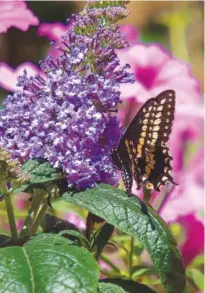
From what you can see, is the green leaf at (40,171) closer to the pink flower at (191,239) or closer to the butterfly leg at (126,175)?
the butterfly leg at (126,175)

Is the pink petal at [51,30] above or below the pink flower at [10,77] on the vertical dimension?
above

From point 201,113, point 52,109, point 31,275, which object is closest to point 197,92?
point 201,113

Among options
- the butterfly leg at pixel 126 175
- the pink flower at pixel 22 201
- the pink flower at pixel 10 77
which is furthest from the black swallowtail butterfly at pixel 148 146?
the pink flower at pixel 22 201

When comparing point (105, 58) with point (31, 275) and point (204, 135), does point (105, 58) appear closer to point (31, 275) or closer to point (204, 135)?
point (31, 275)

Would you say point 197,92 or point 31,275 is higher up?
point 197,92

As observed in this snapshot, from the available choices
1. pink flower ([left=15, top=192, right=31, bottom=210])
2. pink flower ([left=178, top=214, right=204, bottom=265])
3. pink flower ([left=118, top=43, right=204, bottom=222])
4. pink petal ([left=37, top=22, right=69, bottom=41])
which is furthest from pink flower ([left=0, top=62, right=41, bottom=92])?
pink flower ([left=178, top=214, right=204, bottom=265])

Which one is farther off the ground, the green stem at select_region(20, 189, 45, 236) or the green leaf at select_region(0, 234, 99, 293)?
the green stem at select_region(20, 189, 45, 236)

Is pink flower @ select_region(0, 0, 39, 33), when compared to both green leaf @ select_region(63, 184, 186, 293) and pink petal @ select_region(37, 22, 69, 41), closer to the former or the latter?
pink petal @ select_region(37, 22, 69, 41)
